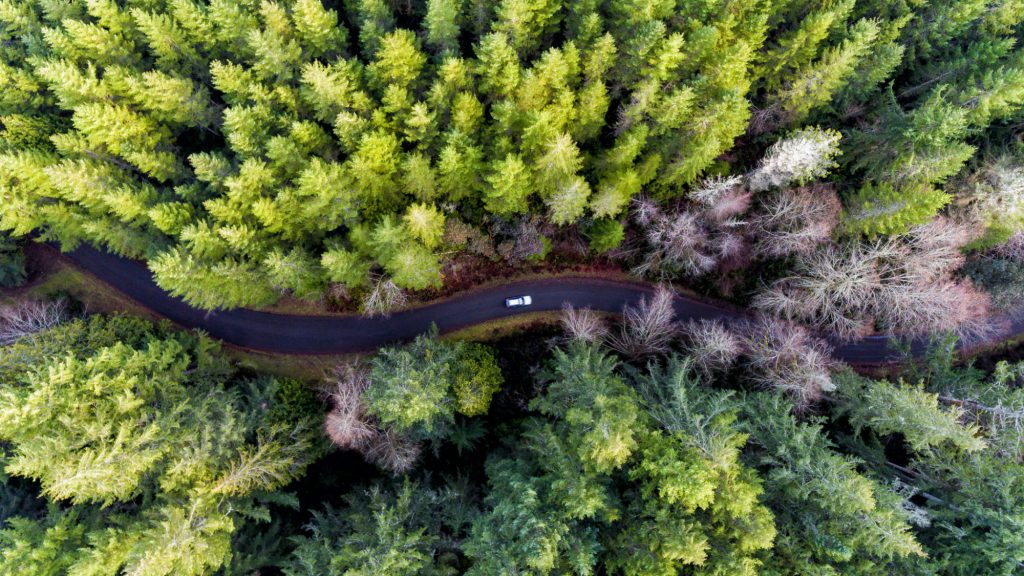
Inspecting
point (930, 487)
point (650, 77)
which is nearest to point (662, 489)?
point (930, 487)

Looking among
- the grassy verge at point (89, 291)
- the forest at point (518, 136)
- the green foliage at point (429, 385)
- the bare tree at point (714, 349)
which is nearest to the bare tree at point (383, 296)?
the forest at point (518, 136)

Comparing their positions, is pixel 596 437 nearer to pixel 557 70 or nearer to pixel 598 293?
pixel 598 293

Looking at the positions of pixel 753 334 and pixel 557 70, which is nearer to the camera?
pixel 557 70

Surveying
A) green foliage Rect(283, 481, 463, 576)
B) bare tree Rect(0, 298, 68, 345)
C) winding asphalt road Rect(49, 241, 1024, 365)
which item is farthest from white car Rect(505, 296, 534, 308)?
bare tree Rect(0, 298, 68, 345)

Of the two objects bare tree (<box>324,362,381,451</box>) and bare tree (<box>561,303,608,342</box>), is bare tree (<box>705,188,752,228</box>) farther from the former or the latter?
bare tree (<box>324,362,381,451</box>)

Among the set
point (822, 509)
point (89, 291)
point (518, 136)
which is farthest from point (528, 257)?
point (89, 291)

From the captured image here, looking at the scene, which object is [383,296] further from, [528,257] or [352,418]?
[528,257]
